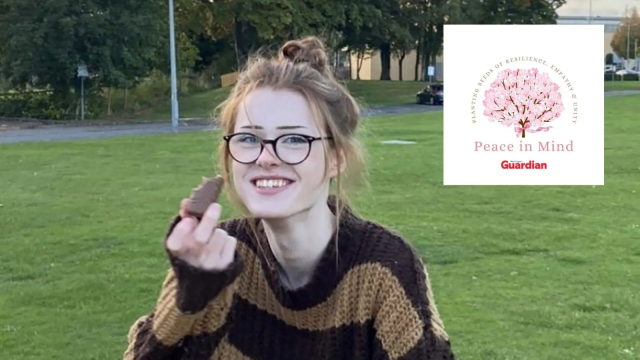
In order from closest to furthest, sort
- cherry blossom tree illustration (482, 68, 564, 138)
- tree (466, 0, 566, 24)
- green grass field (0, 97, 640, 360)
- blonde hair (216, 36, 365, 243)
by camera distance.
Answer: blonde hair (216, 36, 365, 243), green grass field (0, 97, 640, 360), cherry blossom tree illustration (482, 68, 564, 138), tree (466, 0, 566, 24)

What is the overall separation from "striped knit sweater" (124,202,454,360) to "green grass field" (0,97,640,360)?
0.27 m

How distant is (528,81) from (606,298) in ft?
39.7

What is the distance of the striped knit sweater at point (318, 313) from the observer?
6.25ft

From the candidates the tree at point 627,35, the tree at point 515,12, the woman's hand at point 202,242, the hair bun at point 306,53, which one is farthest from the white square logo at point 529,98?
the tree at point 627,35

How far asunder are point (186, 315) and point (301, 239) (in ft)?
0.96

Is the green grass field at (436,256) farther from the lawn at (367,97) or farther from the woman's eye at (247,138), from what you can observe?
the lawn at (367,97)

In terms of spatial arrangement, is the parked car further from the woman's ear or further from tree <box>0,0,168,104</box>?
the woman's ear

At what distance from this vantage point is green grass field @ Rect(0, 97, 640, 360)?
5578mm

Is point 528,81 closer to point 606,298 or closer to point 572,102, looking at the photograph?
point 572,102

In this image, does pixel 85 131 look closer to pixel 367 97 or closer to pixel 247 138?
pixel 367 97

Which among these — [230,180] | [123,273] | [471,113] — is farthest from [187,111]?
[230,180]

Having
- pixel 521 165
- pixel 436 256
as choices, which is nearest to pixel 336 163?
pixel 436 256

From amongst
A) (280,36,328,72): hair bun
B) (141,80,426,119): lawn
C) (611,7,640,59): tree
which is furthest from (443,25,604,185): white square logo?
(611,7,640,59): tree

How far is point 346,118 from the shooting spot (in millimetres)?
1961
